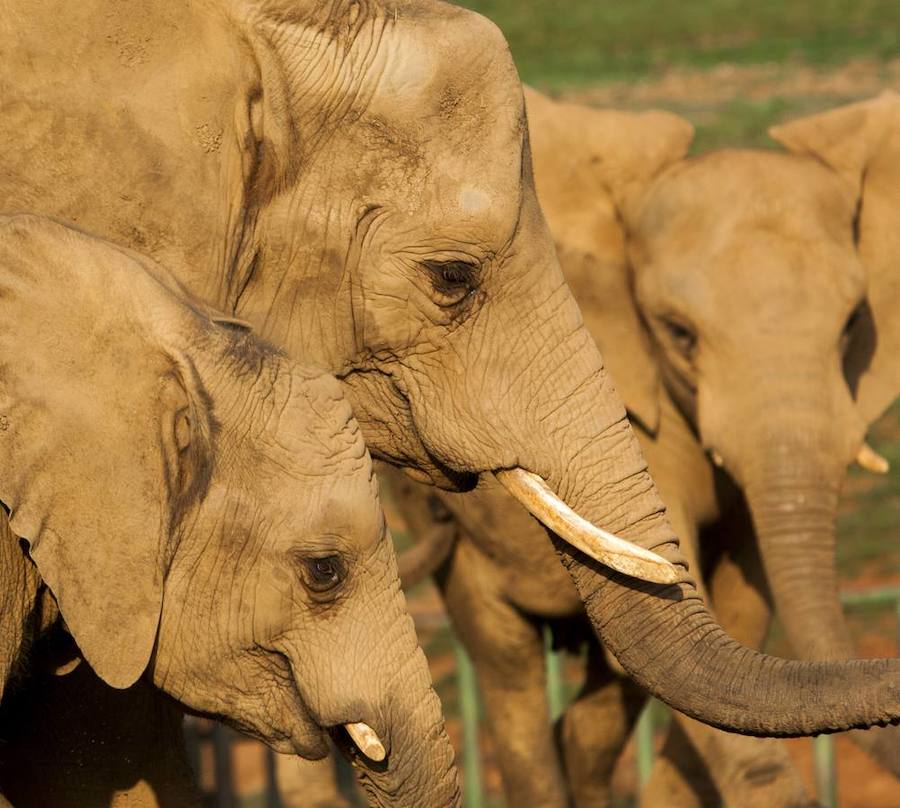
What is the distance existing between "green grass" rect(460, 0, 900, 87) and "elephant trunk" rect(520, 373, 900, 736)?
15.7m

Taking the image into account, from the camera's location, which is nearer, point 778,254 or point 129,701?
point 129,701

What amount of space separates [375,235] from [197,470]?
701mm

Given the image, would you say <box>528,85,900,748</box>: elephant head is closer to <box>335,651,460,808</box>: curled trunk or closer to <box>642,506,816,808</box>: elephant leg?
<box>642,506,816,808</box>: elephant leg

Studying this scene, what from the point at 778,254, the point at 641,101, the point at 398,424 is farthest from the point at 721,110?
the point at 398,424

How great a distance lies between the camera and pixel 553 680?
21.0 feet

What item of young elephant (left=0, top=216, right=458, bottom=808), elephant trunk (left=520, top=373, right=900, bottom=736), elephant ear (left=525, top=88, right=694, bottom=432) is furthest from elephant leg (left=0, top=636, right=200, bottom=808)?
elephant ear (left=525, top=88, right=694, bottom=432)

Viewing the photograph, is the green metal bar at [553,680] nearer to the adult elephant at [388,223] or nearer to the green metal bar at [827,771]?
the green metal bar at [827,771]

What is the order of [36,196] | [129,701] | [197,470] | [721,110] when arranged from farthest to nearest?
1. [721,110]
2. [129,701]
3. [36,196]
4. [197,470]

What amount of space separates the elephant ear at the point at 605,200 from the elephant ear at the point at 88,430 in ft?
8.28

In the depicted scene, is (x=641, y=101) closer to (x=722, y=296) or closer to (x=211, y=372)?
(x=722, y=296)

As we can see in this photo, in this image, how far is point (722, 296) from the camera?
5.53m

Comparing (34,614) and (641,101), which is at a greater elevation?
(34,614)

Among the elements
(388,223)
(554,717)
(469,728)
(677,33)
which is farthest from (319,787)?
(677,33)

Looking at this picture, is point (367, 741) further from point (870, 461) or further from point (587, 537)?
point (870, 461)
